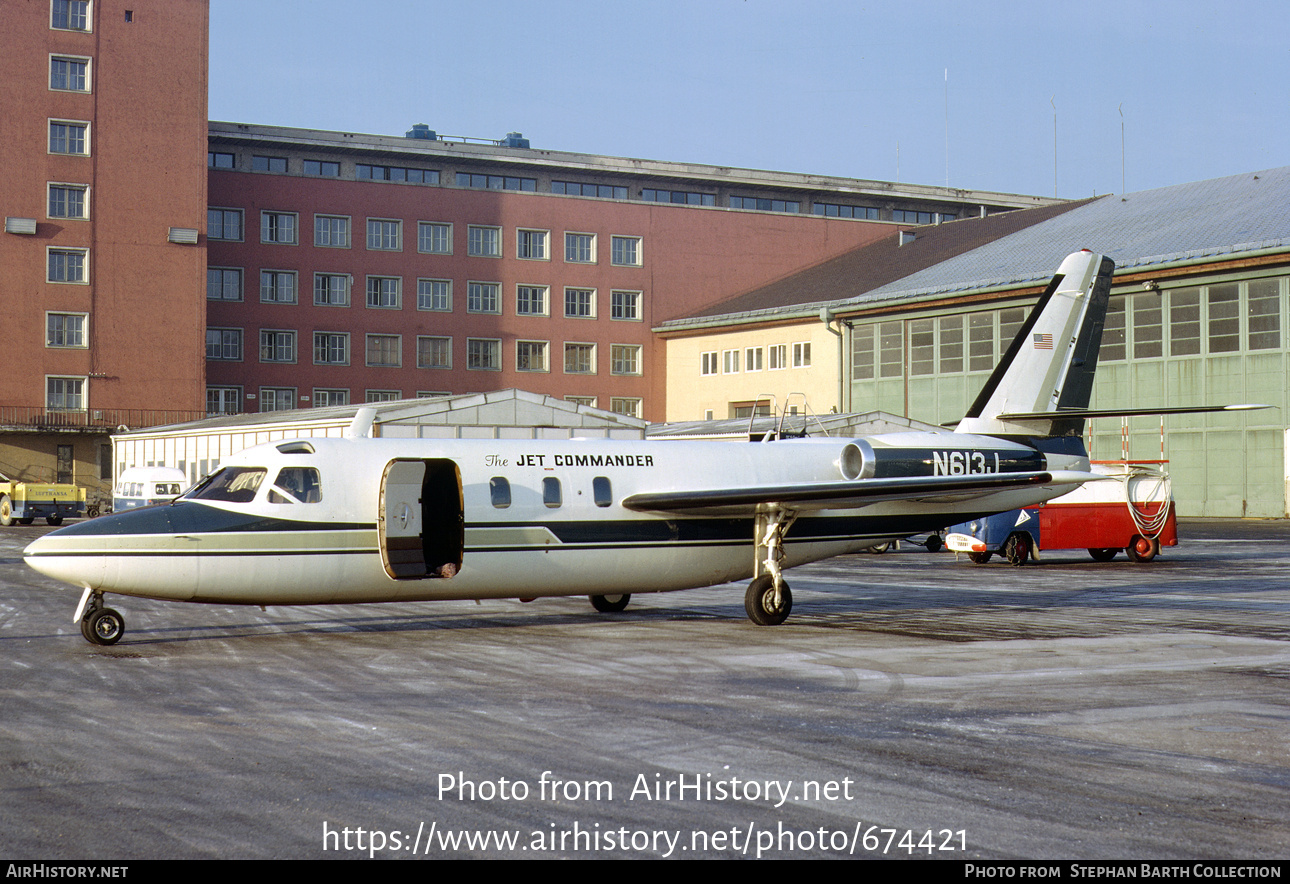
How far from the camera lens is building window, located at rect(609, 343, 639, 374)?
298 feet

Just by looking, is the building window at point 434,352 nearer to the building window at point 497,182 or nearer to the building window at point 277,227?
the building window at point 277,227

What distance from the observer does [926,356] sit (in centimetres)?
6712

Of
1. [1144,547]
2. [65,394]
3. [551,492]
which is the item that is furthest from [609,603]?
[65,394]

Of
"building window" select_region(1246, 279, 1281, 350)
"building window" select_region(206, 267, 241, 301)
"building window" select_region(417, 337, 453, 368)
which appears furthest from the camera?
"building window" select_region(417, 337, 453, 368)

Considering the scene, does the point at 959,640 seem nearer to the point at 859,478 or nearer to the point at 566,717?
the point at 859,478

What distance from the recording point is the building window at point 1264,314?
175 feet

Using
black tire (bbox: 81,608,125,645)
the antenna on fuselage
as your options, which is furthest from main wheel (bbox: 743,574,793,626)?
the antenna on fuselage

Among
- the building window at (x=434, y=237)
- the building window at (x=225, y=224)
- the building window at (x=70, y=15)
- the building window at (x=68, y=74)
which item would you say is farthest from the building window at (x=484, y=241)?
the building window at (x=70, y=15)

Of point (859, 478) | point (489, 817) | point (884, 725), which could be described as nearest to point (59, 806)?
point (489, 817)

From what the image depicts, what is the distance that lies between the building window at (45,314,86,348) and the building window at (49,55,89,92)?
521 inches

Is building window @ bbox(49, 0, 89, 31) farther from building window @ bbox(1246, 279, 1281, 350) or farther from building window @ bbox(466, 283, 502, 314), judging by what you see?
building window @ bbox(1246, 279, 1281, 350)

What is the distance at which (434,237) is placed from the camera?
86.7 metres

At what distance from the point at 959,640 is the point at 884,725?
265 inches
